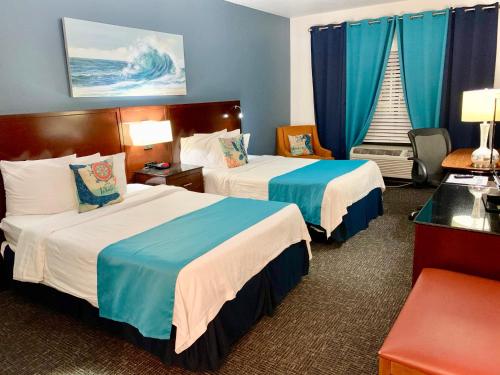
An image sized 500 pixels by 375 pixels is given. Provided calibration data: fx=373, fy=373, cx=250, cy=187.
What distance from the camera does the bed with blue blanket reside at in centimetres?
176

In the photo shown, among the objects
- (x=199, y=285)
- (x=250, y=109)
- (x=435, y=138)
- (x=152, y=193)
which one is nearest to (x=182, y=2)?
(x=250, y=109)

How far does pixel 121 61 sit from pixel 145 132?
70 centimetres

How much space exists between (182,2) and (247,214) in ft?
9.17

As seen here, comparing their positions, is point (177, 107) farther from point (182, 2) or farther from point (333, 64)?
point (333, 64)

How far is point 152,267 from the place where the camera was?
1.79 m

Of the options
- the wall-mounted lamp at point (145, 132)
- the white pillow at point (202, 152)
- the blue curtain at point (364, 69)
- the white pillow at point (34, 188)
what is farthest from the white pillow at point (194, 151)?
the blue curtain at point (364, 69)

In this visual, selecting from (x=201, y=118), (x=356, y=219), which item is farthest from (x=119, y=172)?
(x=356, y=219)

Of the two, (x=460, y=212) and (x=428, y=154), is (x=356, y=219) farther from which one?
(x=460, y=212)

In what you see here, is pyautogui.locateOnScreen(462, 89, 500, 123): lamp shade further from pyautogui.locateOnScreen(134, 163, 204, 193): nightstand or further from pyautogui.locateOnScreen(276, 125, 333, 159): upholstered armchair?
pyautogui.locateOnScreen(134, 163, 204, 193): nightstand

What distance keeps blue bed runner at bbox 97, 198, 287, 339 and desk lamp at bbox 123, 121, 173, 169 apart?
4.55 feet

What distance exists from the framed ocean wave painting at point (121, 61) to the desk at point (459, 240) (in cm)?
282

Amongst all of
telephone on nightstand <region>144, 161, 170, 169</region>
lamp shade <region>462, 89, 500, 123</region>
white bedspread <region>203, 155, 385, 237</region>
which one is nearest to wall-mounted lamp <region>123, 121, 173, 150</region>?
telephone on nightstand <region>144, 161, 170, 169</region>

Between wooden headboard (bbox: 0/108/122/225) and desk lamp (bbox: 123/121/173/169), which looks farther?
desk lamp (bbox: 123/121/173/169)

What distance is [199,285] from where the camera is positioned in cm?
175
